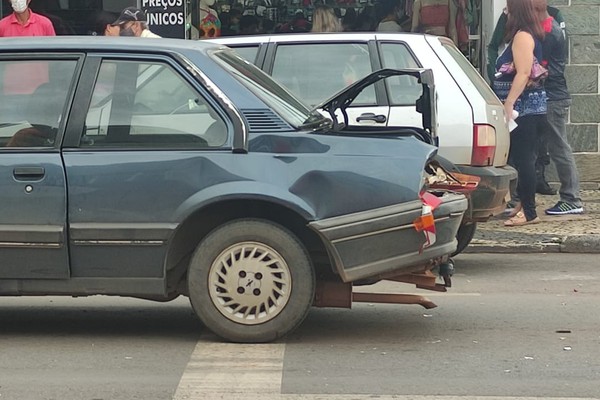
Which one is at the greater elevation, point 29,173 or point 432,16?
point 432,16

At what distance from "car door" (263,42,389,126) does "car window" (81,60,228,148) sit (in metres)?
2.68

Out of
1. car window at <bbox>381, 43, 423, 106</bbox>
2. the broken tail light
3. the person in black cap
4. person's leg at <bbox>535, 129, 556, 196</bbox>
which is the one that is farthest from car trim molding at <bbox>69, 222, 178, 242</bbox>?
person's leg at <bbox>535, 129, 556, 196</bbox>

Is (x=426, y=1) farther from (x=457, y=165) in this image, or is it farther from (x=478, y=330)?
(x=478, y=330)

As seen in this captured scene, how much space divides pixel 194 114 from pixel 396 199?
120 centimetres

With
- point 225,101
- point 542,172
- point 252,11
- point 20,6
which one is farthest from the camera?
point 252,11

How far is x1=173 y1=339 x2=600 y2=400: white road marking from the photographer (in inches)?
221

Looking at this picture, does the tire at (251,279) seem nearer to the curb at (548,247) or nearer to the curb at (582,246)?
the curb at (548,247)

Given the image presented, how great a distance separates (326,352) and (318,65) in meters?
3.35

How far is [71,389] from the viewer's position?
577 centimetres

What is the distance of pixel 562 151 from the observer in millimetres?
11906

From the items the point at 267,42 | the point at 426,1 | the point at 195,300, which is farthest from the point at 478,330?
the point at 426,1

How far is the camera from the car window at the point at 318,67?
30.4 feet

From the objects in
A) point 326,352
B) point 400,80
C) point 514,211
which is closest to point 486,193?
point 400,80

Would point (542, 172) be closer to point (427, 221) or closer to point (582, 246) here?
point (582, 246)
